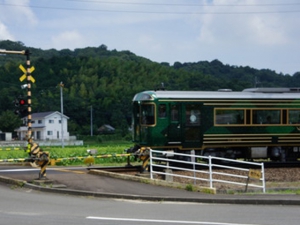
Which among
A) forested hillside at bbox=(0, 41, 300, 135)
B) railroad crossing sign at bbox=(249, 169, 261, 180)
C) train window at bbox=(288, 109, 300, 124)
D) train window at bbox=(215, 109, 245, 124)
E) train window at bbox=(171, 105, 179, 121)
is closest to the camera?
railroad crossing sign at bbox=(249, 169, 261, 180)

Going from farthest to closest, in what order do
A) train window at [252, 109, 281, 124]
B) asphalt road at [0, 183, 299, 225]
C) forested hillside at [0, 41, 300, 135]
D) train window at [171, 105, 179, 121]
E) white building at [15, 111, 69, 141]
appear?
white building at [15, 111, 69, 141]
forested hillside at [0, 41, 300, 135]
train window at [252, 109, 281, 124]
train window at [171, 105, 179, 121]
asphalt road at [0, 183, 299, 225]

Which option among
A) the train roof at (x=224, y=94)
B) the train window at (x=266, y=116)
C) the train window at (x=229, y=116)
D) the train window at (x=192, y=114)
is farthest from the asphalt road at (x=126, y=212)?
the train window at (x=266, y=116)

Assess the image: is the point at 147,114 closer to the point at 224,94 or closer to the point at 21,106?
the point at 224,94

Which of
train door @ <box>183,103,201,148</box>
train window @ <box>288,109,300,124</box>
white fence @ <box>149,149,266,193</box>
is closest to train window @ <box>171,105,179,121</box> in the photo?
train door @ <box>183,103,201,148</box>

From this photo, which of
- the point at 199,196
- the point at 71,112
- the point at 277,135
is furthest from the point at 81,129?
the point at 199,196

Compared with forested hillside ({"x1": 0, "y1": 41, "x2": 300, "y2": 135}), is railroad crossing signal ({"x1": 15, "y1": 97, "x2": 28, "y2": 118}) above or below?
below

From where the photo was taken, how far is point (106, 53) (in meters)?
159

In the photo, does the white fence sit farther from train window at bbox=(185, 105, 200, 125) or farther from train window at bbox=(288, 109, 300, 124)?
train window at bbox=(288, 109, 300, 124)

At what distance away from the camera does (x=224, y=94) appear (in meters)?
25.3

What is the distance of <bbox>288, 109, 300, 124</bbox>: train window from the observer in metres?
26.1

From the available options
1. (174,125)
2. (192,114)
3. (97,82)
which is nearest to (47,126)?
(97,82)

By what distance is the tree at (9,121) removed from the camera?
3594 inches

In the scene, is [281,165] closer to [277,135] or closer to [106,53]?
[277,135]

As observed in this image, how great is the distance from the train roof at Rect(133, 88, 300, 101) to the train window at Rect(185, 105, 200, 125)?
1.55ft
